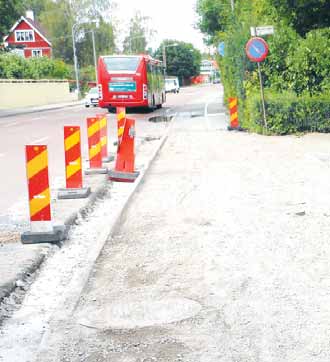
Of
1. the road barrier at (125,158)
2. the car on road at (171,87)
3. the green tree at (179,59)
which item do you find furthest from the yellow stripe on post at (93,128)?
the green tree at (179,59)

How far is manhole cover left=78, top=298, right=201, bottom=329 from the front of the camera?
15.2ft

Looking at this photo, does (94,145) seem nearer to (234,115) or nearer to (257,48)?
(257,48)

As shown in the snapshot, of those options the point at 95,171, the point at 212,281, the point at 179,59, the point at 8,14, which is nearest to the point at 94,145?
the point at 95,171

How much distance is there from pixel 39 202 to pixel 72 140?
256cm

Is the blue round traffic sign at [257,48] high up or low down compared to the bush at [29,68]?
down

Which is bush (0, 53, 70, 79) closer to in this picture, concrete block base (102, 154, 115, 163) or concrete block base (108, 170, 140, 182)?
concrete block base (102, 154, 115, 163)

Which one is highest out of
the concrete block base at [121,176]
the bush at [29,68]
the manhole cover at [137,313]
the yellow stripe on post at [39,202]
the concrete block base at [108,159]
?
the bush at [29,68]

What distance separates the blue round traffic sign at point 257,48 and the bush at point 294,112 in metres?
1.29

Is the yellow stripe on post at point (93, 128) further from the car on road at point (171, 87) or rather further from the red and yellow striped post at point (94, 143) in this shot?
the car on road at point (171, 87)

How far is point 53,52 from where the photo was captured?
330ft

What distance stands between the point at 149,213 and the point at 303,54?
12332mm

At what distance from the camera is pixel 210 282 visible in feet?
17.9

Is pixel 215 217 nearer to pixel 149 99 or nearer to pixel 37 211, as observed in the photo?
pixel 37 211

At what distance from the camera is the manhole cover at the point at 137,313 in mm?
4629
